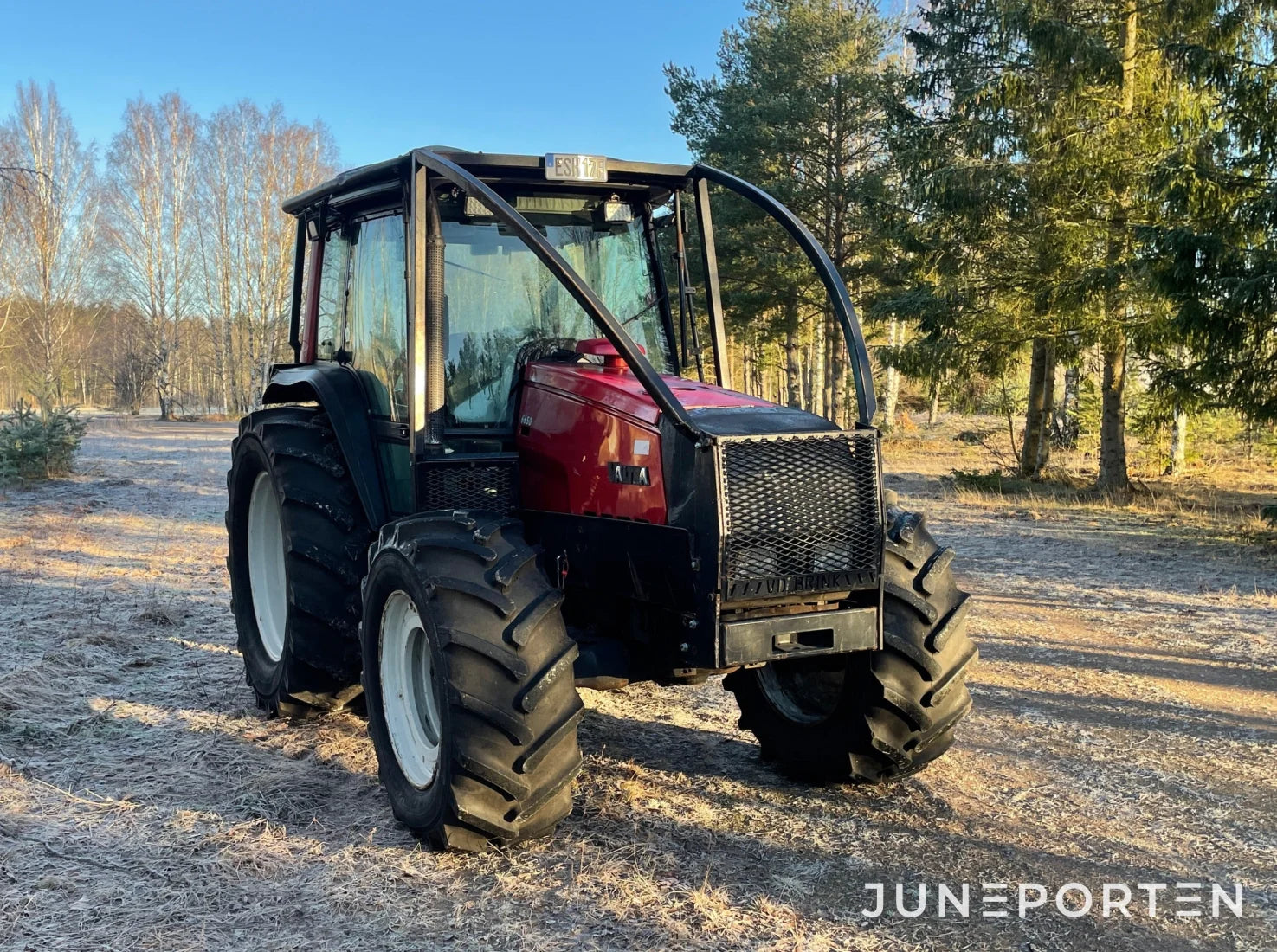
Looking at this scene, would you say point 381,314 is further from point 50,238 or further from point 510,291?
point 50,238

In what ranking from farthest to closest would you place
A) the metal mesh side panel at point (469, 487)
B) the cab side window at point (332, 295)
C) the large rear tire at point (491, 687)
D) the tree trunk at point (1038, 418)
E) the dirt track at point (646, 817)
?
the tree trunk at point (1038, 418) → the cab side window at point (332, 295) → the metal mesh side panel at point (469, 487) → the large rear tire at point (491, 687) → the dirt track at point (646, 817)

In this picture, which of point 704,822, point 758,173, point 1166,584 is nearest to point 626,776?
point 704,822

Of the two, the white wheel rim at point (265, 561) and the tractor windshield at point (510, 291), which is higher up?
the tractor windshield at point (510, 291)

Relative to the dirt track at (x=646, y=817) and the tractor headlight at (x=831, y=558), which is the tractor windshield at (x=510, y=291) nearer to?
the tractor headlight at (x=831, y=558)

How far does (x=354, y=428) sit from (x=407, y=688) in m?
1.45

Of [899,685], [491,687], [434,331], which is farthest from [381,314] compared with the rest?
[899,685]

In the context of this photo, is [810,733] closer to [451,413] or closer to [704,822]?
[704,822]

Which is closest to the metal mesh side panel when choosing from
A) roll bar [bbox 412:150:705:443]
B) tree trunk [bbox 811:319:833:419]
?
roll bar [bbox 412:150:705:443]

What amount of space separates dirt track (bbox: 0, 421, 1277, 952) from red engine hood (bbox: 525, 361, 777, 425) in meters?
1.65

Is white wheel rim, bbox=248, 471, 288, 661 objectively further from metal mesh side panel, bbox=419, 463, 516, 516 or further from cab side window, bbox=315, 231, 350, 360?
metal mesh side panel, bbox=419, 463, 516, 516

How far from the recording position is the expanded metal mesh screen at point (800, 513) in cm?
371

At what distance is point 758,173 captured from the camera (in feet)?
73.7

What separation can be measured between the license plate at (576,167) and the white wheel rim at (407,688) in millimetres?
1870

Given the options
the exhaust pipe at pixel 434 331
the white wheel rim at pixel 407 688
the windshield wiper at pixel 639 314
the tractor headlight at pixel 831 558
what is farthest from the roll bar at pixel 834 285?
the white wheel rim at pixel 407 688
